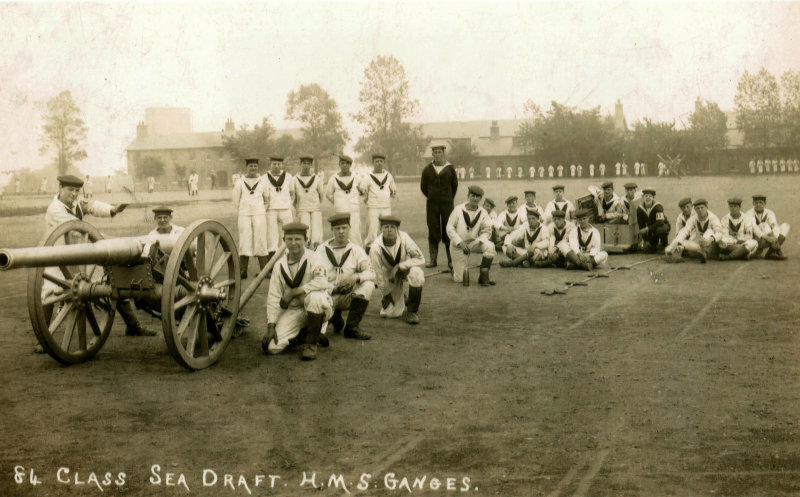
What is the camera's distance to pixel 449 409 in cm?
461

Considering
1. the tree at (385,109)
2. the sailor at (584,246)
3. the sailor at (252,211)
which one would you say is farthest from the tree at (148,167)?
the sailor at (584,246)

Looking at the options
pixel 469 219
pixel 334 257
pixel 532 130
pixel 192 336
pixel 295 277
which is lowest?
pixel 192 336

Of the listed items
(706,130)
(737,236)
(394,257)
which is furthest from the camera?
(706,130)

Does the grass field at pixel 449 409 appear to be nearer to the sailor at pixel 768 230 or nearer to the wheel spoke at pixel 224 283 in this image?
the wheel spoke at pixel 224 283

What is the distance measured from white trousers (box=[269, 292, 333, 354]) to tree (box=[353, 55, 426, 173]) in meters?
12.1

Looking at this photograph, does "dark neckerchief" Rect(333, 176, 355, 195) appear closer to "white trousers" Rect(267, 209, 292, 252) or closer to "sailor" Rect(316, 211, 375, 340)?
"white trousers" Rect(267, 209, 292, 252)

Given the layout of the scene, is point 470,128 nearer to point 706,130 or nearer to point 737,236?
point 706,130

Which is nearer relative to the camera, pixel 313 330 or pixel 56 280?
pixel 56 280

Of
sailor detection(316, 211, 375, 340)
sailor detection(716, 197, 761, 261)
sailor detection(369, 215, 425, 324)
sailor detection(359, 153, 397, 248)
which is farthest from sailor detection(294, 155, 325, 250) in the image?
sailor detection(716, 197, 761, 261)

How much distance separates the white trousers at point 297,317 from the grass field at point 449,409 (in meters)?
0.22

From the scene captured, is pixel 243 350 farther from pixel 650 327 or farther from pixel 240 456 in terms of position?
pixel 650 327

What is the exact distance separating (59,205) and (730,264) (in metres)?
9.69

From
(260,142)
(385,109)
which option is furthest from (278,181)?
(260,142)

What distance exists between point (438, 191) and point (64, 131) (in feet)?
28.4
